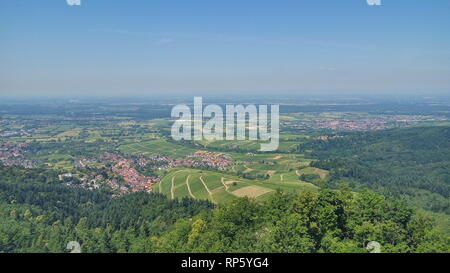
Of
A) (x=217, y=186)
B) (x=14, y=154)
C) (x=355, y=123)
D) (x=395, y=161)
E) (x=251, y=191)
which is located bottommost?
(x=395, y=161)

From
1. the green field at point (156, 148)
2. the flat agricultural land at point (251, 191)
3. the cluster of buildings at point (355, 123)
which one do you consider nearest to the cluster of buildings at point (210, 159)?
the green field at point (156, 148)

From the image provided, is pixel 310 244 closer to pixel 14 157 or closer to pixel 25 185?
pixel 25 185

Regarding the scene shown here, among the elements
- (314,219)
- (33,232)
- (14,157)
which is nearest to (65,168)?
(14,157)

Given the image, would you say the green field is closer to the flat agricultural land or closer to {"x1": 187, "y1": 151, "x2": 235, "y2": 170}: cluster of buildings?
{"x1": 187, "y1": 151, "x2": 235, "y2": 170}: cluster of buildings

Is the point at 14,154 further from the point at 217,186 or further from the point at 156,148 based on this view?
the point at 217,186

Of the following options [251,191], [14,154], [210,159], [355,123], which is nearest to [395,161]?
[210,159]

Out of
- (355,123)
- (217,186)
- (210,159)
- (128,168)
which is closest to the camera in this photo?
(217,186)
